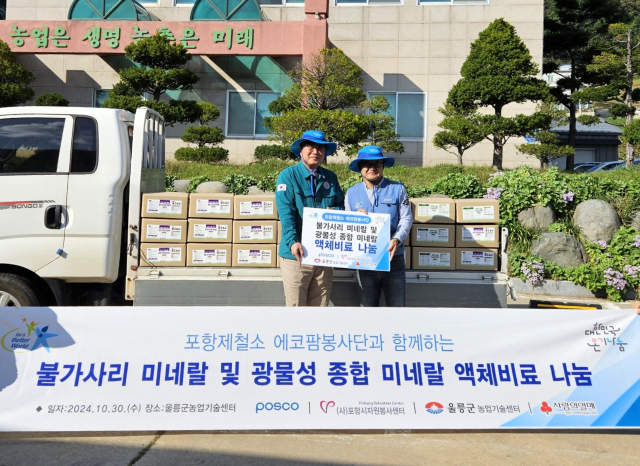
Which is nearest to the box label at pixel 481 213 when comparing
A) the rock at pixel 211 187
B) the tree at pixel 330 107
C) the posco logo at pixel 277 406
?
the posco logo at pixel 277 406

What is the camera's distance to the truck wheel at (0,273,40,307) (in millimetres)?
5117

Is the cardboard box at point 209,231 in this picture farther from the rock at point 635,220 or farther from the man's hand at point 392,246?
the rock at point 635,220

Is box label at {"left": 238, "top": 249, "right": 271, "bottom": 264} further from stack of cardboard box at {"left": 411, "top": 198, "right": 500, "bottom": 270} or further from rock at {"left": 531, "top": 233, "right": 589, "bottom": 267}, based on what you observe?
rock at {"left": 531, "top": 233, "right": 589, "bottom": 267}

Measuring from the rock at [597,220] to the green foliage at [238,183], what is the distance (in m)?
6.55

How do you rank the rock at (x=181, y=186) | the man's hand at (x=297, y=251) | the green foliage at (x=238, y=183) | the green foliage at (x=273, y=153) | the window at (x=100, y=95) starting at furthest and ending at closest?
the window at (x=100, y=95), the green foliage at (x=273, y=153), the rock at (x=181, y=186), the green foliage at (x=238, y=183), the man's hand at (x=297, y=251)

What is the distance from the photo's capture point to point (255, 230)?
17.7ft

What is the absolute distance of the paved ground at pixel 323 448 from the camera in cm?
355

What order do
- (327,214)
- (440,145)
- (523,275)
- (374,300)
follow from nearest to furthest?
(327,214) → (374,300) → (523,275) → (440,145)

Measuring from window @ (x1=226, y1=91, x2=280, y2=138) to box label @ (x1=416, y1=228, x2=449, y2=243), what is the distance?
15074 mm

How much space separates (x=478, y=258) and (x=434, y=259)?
1.36 feet

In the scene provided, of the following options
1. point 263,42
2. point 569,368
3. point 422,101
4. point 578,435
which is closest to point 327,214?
point 569,368

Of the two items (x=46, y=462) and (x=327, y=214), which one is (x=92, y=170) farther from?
(x=46, y=462)

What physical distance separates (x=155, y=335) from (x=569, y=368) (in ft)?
9.53

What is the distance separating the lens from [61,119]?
534 cm
